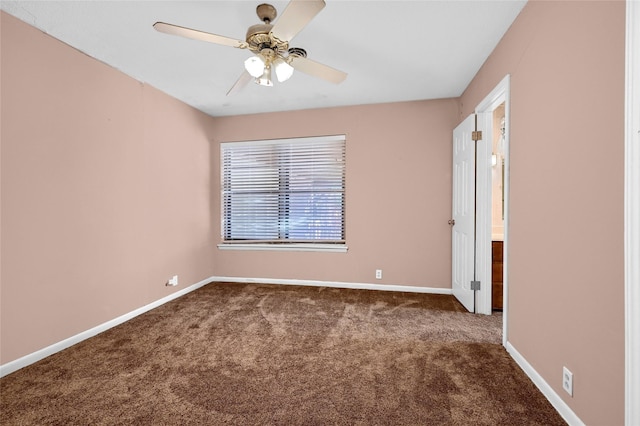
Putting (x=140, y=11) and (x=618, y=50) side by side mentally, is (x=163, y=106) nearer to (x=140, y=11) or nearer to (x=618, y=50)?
(x=140, y=11)

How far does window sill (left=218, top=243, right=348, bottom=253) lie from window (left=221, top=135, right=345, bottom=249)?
0.02 meters

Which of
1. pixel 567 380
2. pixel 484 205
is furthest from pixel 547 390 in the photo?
pixel 484 205

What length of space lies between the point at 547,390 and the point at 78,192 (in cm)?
366

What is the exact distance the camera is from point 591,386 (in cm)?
137

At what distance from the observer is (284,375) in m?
2.01

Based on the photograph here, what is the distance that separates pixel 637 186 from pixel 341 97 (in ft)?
10.0

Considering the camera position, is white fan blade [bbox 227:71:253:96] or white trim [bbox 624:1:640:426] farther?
white fan blade [bbox 227:71:253:96]

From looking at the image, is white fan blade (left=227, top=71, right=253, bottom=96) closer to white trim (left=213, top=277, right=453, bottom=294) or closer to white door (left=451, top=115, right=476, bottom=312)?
white door (left=451, top=115, right=476, bottom=312)

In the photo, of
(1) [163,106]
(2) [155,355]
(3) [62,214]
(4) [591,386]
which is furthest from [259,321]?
(1) [163,106]

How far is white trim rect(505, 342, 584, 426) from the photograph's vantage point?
1513mm

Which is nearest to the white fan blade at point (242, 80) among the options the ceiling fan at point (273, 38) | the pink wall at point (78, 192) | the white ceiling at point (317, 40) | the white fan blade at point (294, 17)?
the ceiling fan at point (273, 38)

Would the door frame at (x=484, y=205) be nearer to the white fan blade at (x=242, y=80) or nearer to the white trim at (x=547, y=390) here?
the white trim at (x=547, y=390)

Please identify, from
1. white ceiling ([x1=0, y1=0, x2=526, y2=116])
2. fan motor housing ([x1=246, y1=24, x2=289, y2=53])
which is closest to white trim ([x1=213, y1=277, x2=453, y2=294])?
white ceiling ([x1=0, y1=0, x2=526, y2=116])

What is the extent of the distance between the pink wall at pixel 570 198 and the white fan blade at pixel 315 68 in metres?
1.25
